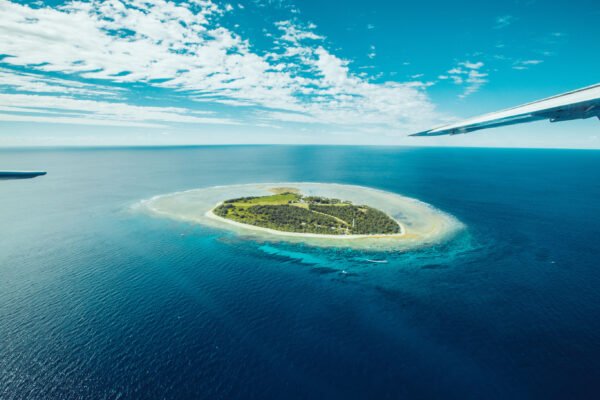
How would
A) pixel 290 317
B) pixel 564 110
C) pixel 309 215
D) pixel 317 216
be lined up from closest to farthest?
1. pixel 564 110
2. pixel 290 317
3. pixel 317 216
4. pixel 309 215

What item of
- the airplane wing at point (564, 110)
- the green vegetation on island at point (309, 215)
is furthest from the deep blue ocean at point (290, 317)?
the airplane wing at point (564, 110)

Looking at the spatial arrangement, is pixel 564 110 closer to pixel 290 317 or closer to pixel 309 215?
pixel 290 317

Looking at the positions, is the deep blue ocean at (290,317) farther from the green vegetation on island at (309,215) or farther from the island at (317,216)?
the green vegetation on island at (309,215)

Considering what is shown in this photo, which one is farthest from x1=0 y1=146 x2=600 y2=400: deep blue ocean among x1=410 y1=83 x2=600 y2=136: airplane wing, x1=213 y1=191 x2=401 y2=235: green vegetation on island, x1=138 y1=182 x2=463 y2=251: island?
x1=410 y1=83 x2=600 y2=136: airplane wing

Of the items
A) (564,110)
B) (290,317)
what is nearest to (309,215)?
(290,317)

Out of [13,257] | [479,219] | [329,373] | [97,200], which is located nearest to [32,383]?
[329,373]

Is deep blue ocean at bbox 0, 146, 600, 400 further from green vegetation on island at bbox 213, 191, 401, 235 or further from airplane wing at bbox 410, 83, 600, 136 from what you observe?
airplane wing at bbox 410, 83, 600, 136

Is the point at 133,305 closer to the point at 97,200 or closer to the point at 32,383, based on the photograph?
the point at 32,383
